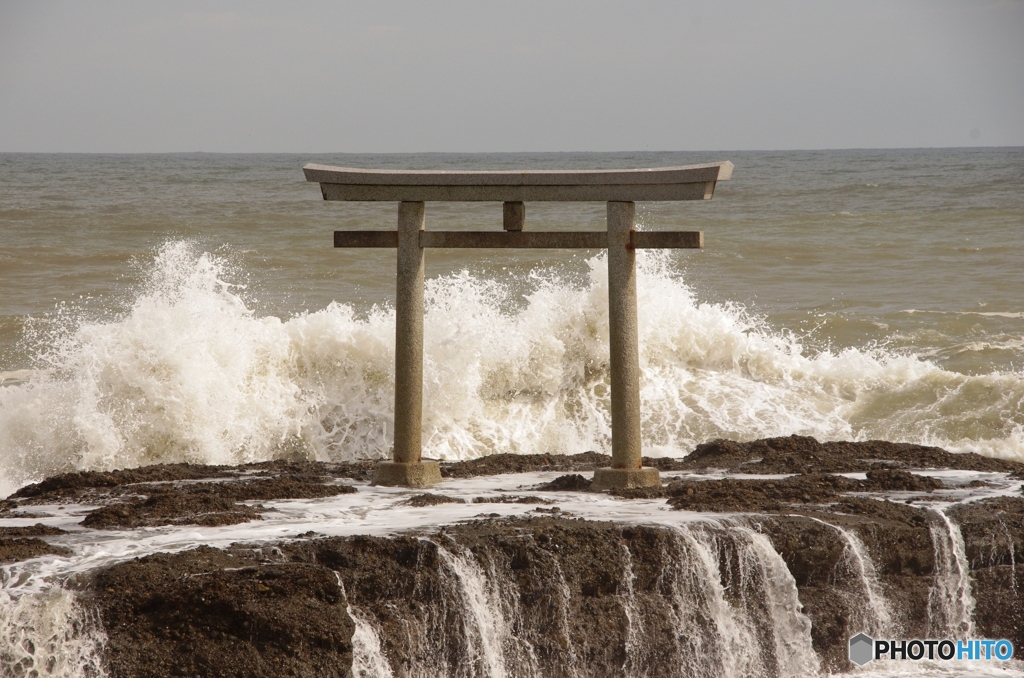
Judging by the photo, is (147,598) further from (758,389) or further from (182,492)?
(758,389)

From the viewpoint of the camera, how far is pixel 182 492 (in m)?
6.53

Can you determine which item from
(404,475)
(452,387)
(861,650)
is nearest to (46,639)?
(404,475)

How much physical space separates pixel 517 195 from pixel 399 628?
290 cm

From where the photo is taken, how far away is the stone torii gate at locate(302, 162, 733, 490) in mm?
6566

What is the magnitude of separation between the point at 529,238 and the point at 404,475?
1731mm

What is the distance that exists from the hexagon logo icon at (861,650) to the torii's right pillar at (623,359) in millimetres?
1573

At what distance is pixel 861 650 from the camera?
5738 mm

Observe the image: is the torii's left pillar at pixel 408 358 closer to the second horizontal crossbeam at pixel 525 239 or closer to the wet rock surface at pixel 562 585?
the second horizontal crossbeam at pixel 525 239

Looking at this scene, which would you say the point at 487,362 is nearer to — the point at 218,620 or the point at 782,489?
the point at 782,489

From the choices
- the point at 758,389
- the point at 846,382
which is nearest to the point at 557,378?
the point at 758,389

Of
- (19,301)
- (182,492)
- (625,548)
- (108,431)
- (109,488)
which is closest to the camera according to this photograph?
(625,548)

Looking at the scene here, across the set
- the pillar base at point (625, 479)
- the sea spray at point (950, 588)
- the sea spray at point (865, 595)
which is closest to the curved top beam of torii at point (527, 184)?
the pillar base at point (625, 479)

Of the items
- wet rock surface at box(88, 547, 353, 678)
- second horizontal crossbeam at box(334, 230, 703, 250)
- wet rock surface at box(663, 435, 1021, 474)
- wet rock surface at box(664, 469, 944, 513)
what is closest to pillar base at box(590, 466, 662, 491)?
wet rock surface at box(664, 469, 944, 513)

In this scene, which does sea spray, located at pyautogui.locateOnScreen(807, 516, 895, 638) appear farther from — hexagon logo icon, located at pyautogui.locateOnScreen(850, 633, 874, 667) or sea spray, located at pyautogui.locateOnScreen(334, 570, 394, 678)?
sea spray, located at pyautogui.locateOnScreen(334, 570, 394, 678)
